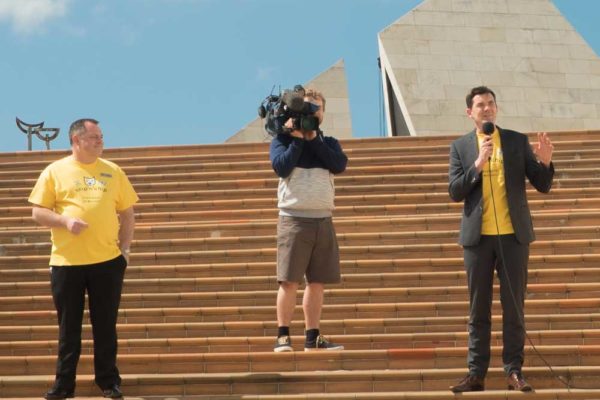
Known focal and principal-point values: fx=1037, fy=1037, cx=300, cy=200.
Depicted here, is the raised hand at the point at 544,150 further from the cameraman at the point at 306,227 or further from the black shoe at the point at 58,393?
the black shoe at the point at 58,393

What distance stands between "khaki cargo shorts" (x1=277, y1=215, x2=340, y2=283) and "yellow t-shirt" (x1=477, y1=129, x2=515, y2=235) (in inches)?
32.5

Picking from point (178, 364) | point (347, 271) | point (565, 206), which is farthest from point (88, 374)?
point (565, 206)

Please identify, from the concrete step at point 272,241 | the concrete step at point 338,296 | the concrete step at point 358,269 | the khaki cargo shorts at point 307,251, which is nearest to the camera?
the khaki cargo shorts at point 307,251

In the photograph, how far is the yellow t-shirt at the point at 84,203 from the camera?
4645 mm

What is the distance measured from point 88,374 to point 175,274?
1.53 meters

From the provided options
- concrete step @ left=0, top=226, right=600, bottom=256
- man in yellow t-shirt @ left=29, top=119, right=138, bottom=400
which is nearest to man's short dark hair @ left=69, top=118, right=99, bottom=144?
man in yellow t-shirt @ left=29, top=119, right=138, bottom=400

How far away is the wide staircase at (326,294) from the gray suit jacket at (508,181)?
2.27 feet

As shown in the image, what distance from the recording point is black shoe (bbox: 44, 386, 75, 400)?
4.59 meters

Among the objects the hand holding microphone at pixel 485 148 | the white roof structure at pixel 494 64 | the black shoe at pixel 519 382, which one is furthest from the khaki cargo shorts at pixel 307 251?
the white roof structure at pixel 494 64

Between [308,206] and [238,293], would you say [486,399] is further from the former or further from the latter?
[238,293]

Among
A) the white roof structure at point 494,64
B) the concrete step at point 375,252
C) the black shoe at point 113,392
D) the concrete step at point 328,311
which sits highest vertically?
the white roof structure at point 494,64

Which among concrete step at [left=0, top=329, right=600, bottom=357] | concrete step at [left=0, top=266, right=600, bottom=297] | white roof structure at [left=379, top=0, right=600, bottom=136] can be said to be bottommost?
concrete step at [left=0, top=329, right=600, bottom=357]

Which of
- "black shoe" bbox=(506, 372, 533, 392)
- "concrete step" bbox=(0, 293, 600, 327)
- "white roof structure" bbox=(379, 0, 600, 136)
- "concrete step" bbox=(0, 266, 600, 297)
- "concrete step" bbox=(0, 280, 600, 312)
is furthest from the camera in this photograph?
"white roof structure" bbox=(379, 0, 600, 136)

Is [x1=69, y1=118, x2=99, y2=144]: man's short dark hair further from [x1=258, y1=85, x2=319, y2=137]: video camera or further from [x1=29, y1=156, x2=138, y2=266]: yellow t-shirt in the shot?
[x1=258, y1=85, x2=319, y2=137]: video camera
